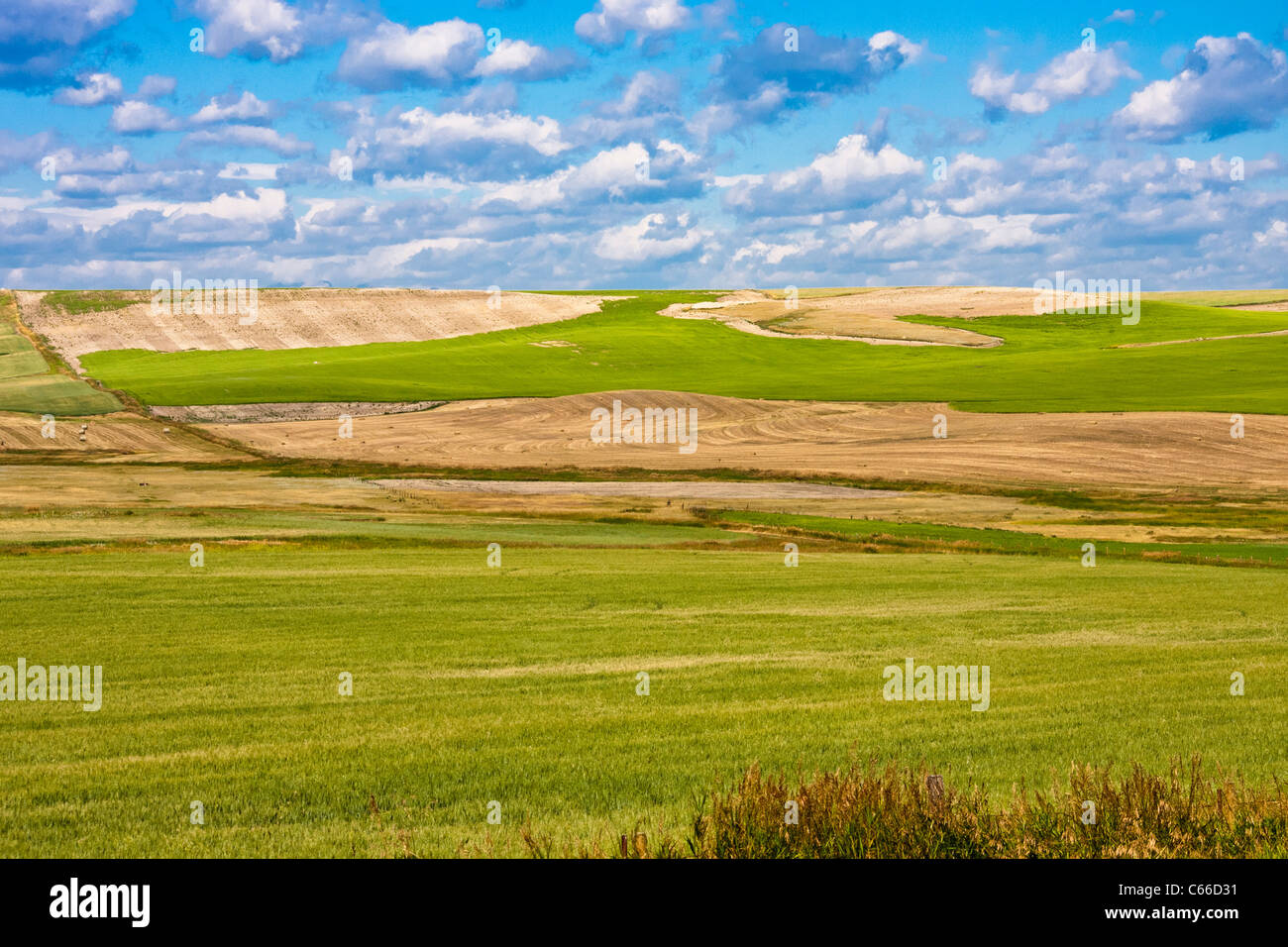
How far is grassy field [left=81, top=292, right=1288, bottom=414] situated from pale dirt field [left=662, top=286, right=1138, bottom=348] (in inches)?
216

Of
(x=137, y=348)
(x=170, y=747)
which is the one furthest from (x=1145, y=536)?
(x=137, y=348)

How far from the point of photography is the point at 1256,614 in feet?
100

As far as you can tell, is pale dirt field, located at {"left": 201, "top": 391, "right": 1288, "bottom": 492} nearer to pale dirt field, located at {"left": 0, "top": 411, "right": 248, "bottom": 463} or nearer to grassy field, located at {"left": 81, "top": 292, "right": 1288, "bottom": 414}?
pale dirt field, located at {"left": 0, "top": 411, "right": 248, "bottom": 463}

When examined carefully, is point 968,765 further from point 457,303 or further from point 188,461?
point 457,303

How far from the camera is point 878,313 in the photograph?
181625mm

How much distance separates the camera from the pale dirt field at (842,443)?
77750mm

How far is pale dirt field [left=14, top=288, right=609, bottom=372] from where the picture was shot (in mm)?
145250

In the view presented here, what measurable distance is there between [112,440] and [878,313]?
122 metres

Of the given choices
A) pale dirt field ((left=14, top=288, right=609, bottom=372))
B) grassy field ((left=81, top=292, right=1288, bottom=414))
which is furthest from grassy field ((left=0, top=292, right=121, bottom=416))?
pale dirt field ((left=14, top=288, right=609, bottom=372))
